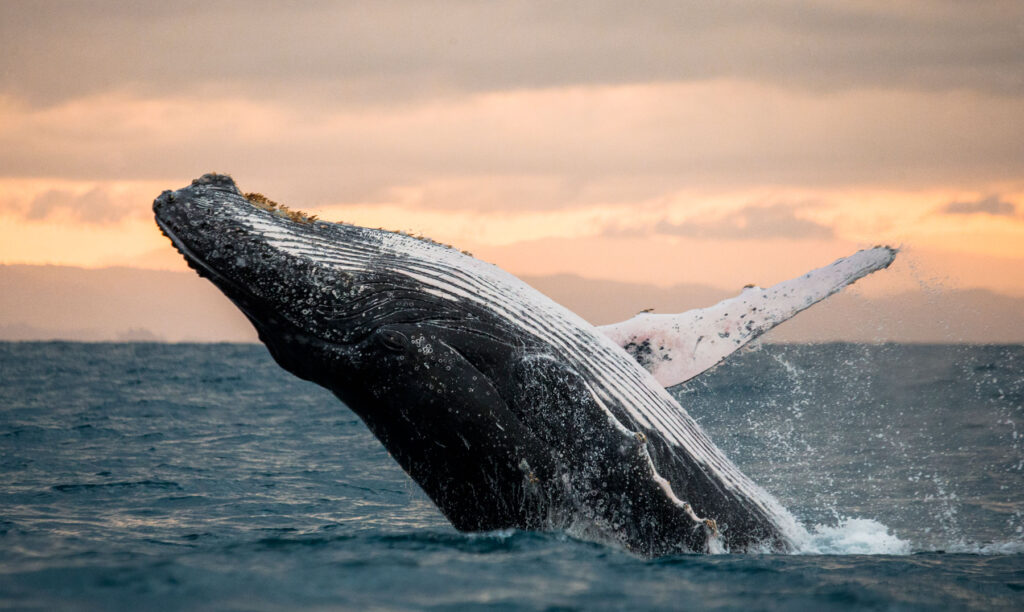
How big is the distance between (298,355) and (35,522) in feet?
18.9

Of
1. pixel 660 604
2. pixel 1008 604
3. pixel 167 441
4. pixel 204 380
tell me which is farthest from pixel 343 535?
pixel 204 380

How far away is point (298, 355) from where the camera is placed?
6.29m

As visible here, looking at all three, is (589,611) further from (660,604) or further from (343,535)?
(343,535)

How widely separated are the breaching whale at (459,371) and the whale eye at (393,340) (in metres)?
0.01

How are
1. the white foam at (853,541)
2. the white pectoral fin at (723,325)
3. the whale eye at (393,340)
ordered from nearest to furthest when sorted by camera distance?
the whale eye at (393,340) < the white pectoral fin at (723,325) < the white foam at (853,541)

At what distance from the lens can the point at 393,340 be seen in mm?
6070

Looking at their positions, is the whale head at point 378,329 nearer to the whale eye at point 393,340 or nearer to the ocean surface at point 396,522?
the whale eye at point 393,340

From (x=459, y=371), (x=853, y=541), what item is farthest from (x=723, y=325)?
(x=853, y=541)

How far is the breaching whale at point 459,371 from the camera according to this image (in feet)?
20.1

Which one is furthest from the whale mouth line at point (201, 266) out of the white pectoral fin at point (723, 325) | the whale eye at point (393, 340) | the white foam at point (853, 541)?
the white foam at point (853, 541)

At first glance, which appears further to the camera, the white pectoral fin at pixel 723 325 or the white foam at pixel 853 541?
the white foam at pixel 853 541

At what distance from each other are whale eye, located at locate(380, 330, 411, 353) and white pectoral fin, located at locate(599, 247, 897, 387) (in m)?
2.04

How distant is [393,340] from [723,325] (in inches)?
114

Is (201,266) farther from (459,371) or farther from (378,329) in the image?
(459,371)
